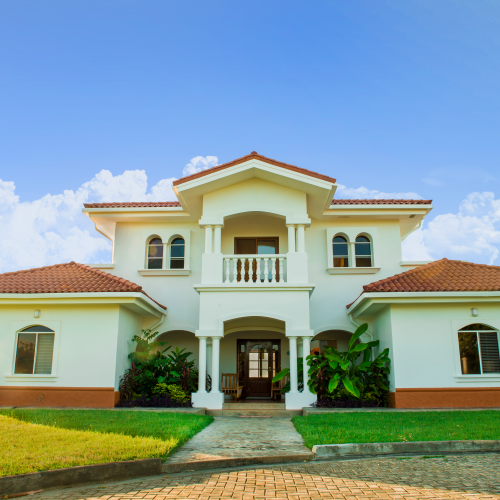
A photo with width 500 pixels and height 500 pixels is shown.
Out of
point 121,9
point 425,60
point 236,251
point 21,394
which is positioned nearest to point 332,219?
point 236,251

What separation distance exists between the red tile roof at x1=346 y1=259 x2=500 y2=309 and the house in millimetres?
49

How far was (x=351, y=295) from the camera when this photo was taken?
620 inches

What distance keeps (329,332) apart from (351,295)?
1841mm

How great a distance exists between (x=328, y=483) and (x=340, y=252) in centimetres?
1142

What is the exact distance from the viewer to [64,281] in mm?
13875

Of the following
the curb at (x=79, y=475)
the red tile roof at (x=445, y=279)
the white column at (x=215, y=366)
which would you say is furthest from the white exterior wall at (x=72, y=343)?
the red tile roof at (x=445, y=279)

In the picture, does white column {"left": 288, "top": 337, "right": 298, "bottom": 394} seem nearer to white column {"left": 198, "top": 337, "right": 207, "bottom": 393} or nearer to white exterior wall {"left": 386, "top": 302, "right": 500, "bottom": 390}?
white column {"left": 198, "top": 337, "right": 207, "bottom": 393}

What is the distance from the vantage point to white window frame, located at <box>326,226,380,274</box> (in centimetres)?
1584

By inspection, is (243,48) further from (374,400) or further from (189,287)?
(374,400)

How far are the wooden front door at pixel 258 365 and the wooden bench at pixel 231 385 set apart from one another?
663mm

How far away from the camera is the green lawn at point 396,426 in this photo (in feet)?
24.6

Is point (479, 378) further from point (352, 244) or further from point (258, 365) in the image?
point (258, 365)

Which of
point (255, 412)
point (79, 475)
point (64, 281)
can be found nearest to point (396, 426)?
point (255, 412)

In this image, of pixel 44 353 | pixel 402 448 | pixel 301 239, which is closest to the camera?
pixel 402 448
